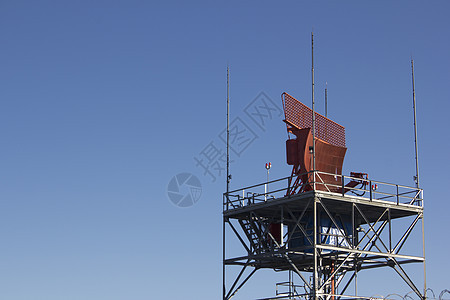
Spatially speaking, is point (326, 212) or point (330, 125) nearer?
point (326, 212)

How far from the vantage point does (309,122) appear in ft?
199

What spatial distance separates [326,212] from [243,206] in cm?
683

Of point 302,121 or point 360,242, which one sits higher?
point 302,121

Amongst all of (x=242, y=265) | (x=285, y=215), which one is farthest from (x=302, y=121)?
(x=242, y=265)

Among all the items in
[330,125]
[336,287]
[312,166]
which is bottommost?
[336,287]

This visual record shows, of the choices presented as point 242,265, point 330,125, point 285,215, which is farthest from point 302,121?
point 242,265

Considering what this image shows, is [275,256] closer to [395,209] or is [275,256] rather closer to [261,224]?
[261,224]

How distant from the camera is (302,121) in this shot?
198ft

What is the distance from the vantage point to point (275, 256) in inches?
2299

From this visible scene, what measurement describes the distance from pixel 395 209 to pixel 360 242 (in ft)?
11.3

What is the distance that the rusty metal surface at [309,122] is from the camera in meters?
59.7

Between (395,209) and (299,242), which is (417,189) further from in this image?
(299,242)

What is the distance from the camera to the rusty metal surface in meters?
59.7

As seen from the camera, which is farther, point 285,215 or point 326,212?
point 285,215
